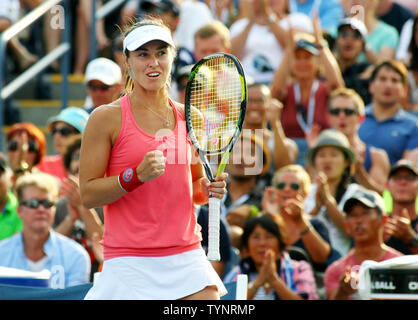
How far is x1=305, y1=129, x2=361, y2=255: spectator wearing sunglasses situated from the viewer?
6.86 meters

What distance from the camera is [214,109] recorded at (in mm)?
4668

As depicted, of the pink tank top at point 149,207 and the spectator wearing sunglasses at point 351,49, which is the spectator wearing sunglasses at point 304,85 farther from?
the pink tank top at point 149,207

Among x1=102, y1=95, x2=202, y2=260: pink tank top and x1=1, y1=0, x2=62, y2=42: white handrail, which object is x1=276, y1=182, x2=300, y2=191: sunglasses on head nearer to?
x1=102, y1=95, x2=202, y2=260: pink tank top

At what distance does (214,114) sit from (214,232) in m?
0.86

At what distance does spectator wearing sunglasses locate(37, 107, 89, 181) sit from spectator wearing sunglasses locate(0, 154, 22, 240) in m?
0.55

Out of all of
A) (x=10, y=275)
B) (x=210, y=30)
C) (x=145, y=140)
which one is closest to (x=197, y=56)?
(x=210, y=30)

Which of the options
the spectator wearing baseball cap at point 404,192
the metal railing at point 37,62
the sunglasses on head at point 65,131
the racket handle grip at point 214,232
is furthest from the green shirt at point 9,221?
the racket handle grip at point 214,232

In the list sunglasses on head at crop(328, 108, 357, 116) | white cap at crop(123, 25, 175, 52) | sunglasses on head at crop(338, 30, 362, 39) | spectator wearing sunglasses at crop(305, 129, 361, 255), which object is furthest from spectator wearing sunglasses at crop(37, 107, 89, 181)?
white cap at crop(123, 25, 175, 52)

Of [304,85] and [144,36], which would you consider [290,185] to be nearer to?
[304,85]

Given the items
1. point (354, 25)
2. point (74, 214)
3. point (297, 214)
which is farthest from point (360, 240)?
point (354, 25)

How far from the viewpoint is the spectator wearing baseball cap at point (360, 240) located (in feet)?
19.8

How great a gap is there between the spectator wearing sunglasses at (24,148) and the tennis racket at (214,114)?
326 centimetres
